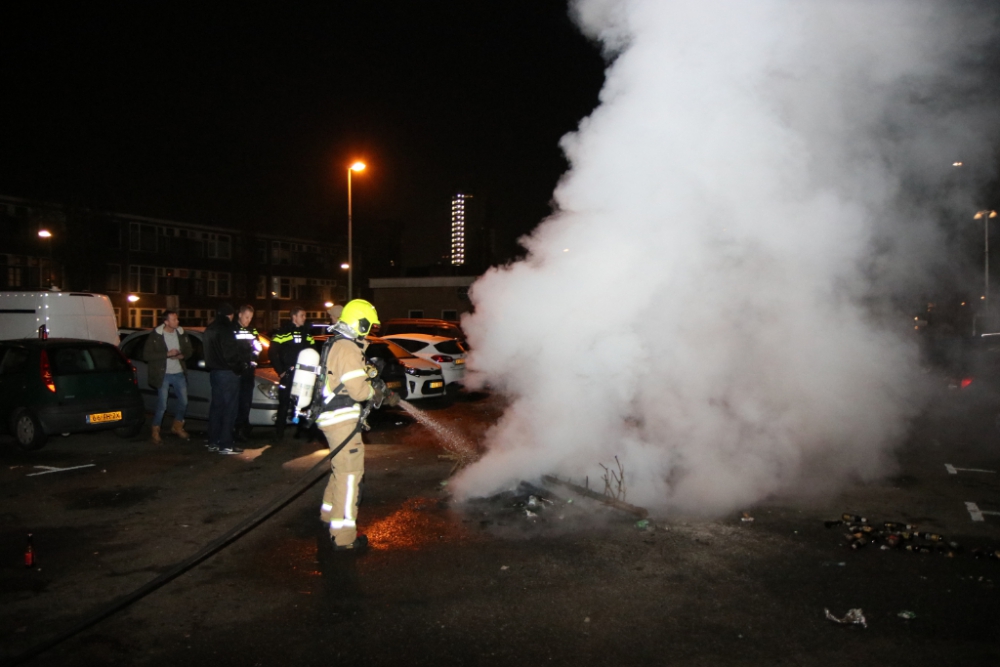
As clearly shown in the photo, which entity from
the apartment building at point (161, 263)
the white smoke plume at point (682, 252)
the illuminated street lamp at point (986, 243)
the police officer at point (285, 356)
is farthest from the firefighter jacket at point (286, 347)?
the apartment building at point (161, 263)

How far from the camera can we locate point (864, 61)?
737 centimetres

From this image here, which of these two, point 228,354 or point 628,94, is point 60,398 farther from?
point 628,94

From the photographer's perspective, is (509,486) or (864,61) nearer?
(509,486)

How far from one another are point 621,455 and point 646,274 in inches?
71.8

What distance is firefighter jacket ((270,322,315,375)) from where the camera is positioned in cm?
925

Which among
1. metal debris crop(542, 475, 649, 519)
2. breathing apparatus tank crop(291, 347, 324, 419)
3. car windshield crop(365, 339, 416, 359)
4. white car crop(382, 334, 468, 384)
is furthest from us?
white car crop(382, 334, 468, 384)

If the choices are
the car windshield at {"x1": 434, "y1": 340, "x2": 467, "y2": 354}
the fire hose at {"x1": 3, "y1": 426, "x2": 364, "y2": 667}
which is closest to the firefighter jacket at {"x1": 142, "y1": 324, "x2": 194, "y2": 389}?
the fire hose at {"x1": 3, "y1": 426, "x2": 364, "y2": 667}

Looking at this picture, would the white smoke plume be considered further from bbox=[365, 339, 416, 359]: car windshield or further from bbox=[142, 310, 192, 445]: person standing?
bbox=[365, 339, 416, 359]: car windshield

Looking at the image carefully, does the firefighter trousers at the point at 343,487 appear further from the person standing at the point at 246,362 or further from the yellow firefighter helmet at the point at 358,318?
the person standing at the point at 246,362

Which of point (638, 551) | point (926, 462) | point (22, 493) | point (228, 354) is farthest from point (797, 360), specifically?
point (22, 493)

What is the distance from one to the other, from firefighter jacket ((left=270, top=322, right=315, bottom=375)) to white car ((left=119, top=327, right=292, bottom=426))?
50 cm

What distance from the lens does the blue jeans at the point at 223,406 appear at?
27.8 ft

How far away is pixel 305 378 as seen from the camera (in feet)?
18.8

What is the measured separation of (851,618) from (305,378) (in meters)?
4.45
